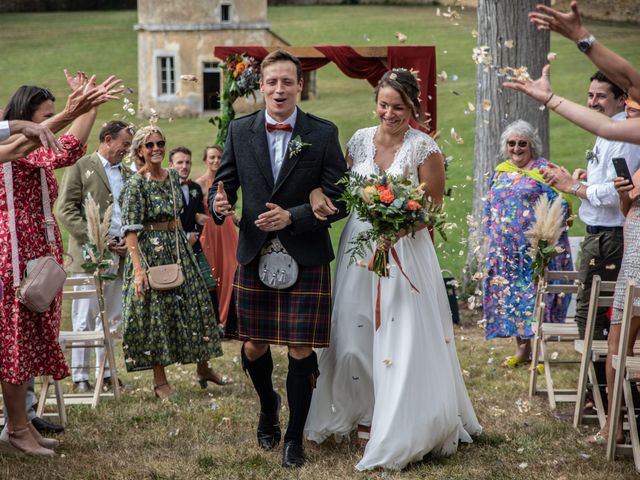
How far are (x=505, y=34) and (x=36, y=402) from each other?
22.1ft

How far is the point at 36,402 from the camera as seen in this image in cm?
809

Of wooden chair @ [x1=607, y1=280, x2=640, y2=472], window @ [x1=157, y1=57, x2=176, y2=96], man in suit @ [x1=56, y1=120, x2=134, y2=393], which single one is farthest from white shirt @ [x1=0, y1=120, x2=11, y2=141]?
window @ [x1=157, y1=57, x2=176, y2=96]

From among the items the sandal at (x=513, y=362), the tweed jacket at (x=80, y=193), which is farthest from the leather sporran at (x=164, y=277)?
the sandal at (x=513, y=362)

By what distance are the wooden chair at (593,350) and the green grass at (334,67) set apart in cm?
854

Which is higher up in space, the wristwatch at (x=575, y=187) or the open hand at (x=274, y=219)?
the wristwatch at (x=575, y=187)

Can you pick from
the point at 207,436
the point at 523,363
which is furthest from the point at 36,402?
the point at 523,363

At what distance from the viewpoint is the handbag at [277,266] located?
6.20 metres

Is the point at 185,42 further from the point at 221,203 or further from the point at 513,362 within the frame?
the point at 221,203

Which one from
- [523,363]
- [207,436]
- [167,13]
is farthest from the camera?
[167,13]

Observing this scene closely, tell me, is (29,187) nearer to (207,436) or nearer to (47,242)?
(47,242)

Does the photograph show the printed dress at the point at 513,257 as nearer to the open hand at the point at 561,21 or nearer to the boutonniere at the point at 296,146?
the boutonniere at the point at 296,146

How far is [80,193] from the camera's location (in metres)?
8.88

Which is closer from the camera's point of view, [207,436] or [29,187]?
[29,187]

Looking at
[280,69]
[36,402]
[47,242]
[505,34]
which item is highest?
[505,34]
